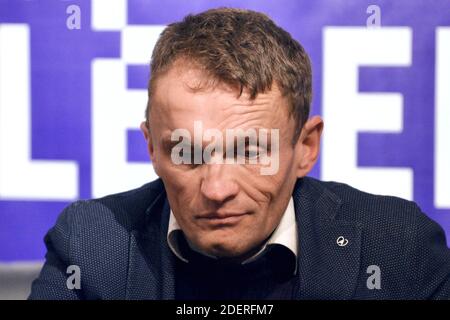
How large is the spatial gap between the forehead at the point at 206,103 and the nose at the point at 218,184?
10cm

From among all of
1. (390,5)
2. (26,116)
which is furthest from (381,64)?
(26,116)

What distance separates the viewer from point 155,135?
1849 mm

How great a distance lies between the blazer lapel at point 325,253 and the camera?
1866 millimetres

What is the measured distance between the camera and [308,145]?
77.6 inches

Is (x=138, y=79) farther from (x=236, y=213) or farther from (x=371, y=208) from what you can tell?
(x=371, y=208)

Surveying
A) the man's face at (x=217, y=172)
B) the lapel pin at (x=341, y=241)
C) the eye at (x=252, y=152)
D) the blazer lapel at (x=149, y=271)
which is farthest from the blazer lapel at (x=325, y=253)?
the blazer lapel at (x=149, y=271)

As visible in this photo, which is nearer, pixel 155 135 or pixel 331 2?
pixel 155 135

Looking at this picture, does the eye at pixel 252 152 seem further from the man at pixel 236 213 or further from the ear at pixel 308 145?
the ear at pixel 308 145

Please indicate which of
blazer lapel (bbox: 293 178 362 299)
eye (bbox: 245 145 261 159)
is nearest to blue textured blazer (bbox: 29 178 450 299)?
blazer lapel (bbox: 293 178 362 299)

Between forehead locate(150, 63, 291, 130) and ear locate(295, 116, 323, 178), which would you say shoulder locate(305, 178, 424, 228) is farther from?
forehead locate(150, 63, 291, 130)

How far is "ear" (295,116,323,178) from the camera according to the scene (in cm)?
194
